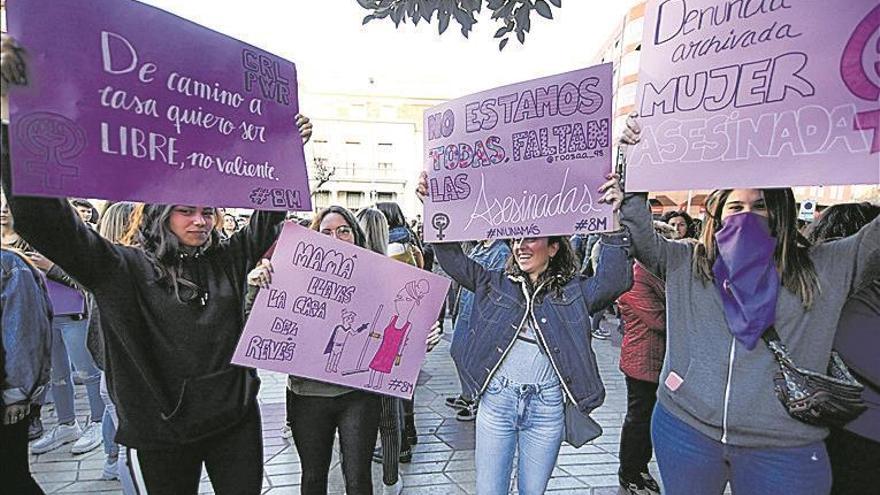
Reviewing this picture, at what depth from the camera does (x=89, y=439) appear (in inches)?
166

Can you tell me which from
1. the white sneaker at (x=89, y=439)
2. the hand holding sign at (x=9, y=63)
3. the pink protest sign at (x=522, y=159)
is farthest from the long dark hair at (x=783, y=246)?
the white sneaker at (x=89, y=439)

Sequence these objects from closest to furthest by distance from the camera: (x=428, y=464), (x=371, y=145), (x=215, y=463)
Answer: (x=215, y=463) < (x=428, y=464) < (x=371, y=145)

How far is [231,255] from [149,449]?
32.3 inches

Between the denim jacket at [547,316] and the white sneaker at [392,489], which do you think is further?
the white sneaker at [392,489]

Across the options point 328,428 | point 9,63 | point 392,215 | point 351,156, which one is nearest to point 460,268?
point 328,428

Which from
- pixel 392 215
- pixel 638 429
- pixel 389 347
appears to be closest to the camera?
pixel 389 347

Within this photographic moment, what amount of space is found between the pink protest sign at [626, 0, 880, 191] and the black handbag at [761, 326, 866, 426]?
675 millimetres

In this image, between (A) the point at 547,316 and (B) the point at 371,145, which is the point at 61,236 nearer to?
(A) the point at 547,316

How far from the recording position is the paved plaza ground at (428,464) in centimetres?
364

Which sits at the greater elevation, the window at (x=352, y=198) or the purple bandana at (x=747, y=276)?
the window at (x=352, y=198)

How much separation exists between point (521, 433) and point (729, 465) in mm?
869

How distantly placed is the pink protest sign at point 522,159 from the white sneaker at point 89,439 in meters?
3.67

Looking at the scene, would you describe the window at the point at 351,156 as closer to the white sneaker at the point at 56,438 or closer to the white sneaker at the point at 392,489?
the white sneaker at the point at 56,438

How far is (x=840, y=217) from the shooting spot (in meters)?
2.34
